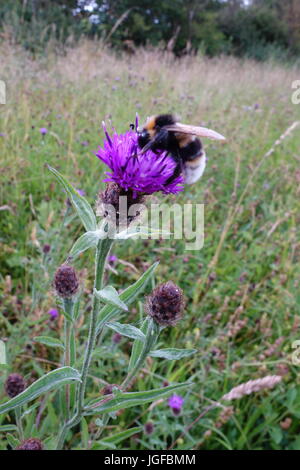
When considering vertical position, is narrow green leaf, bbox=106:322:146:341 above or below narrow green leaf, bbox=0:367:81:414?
above

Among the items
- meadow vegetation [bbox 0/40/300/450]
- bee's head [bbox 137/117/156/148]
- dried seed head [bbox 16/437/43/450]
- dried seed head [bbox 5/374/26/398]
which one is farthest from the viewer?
meadow vegetation [bbox 0/40/300/450]

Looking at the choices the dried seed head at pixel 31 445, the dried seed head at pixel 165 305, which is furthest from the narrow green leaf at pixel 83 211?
the dried seed head at pixel 31 445

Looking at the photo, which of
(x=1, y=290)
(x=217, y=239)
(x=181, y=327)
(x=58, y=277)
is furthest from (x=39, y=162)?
(x=58, y=277)

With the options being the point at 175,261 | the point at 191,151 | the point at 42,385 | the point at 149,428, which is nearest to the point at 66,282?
the point at 42,385

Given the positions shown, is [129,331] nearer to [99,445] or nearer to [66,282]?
[66,282]

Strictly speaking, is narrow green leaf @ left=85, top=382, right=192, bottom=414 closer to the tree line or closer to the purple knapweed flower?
the purple knapweed flower

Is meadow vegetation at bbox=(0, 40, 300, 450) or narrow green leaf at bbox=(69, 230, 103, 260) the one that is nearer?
narrow green leaf at bbox=(69, 230, 103, 260)

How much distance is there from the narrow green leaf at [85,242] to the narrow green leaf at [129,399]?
0.37 metres

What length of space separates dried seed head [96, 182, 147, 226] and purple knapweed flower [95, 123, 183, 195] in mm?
23

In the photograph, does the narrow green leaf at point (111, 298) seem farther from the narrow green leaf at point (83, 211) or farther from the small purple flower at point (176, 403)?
the small purple flower at point (176, 403)

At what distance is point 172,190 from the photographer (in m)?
1.05

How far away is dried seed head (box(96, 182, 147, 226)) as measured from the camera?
0.97m

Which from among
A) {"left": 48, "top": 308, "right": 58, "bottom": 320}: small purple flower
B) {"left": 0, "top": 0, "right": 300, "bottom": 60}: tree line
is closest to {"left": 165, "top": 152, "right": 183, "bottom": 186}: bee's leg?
{"left": 48, "top": 308, "right": 58, "bottom": 320}: small purple flower
